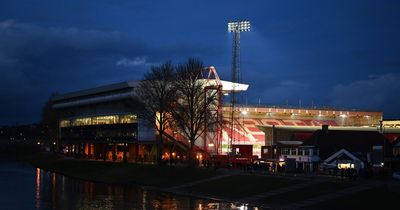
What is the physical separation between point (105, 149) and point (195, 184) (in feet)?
278

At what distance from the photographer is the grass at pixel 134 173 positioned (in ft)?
284

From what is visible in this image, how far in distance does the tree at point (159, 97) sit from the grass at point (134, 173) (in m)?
8.07

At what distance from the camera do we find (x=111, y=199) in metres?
67.8

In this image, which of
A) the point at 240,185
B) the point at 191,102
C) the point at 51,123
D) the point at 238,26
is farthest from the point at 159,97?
the point at 51,123

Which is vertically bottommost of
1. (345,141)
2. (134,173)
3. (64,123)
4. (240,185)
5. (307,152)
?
(134,173)

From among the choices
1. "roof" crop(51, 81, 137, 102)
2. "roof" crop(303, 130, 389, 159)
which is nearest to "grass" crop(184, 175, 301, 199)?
"roof" crop(303, 130, 389, 159)

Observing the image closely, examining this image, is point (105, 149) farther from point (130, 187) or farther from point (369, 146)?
point (369, 146)

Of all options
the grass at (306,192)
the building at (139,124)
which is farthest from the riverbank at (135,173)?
the grass at (306,192)

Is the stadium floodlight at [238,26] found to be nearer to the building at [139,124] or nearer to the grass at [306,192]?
the building at [139,124]

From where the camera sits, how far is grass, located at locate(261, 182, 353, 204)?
6179 centimetres

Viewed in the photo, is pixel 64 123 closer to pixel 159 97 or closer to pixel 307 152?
pixel 159 97

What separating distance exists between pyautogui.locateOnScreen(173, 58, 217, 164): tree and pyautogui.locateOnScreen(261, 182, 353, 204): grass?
127 feet

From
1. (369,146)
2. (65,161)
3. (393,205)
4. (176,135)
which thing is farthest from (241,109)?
A: (393,205)

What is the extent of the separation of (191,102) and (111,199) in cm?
3919
